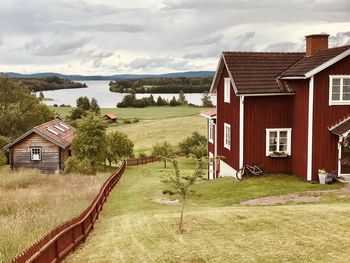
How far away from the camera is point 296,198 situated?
870 inches

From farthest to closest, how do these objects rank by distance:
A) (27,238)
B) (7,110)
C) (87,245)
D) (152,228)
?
1. (7,110)
2. (152,228)
3. (87,245)
4. (27,238)

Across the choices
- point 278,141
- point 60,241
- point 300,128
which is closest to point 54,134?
point 278,141

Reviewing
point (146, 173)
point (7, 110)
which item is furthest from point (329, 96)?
point (7, 110)

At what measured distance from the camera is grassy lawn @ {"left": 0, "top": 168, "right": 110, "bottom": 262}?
1453 centimetres

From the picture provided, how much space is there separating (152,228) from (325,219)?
260 inches

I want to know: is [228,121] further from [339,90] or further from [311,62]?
[339,90]

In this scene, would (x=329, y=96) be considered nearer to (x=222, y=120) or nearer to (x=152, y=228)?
(x=222, y=120)

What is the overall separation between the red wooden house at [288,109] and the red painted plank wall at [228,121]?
0.06m

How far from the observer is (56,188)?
29.1 m

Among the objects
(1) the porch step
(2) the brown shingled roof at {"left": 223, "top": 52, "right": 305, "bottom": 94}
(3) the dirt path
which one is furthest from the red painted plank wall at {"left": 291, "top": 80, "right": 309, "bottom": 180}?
(3) the dirt path

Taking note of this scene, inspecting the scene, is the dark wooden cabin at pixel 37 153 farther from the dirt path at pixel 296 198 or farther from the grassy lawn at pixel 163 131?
the dirt path at pixel 296 198

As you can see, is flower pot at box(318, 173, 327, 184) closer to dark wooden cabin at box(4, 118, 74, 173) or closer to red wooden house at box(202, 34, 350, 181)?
red wooden house at box(202, 34, 350, 181)

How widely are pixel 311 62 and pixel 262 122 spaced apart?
4.76 meters

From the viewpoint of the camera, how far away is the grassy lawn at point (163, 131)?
248 ft
